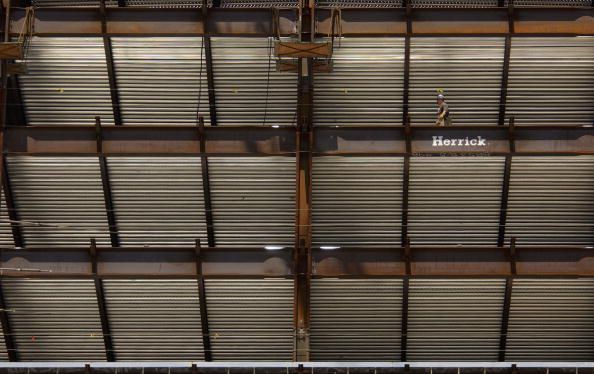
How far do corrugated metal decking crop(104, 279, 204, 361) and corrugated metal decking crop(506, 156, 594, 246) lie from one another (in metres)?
13.4

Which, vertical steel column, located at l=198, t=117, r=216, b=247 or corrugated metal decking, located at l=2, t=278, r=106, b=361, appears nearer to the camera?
vertical steel column, located at l=198, t=117, r=216, b=247

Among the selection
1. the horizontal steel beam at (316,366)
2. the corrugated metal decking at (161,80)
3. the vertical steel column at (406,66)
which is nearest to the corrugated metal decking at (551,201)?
the vertical steel column at (406,66)

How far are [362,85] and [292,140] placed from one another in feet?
12.9

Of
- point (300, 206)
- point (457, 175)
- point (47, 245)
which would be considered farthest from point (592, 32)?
point (47, 245)

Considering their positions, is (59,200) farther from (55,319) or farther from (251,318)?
(251,318)

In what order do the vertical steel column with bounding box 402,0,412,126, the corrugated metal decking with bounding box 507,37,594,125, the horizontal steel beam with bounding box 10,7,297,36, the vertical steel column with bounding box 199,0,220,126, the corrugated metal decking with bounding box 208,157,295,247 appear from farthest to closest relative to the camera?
the corrugated metal decking with bounding box 208,157,295,247
the corrugated metal decking with bounding box 507,37,594,125
the vertical steel column with bounding box 199,0,220,126
the horizontal steel beam with bounding box 10,7,297,36
the vertical steel column with bounding box 402,0,412,126

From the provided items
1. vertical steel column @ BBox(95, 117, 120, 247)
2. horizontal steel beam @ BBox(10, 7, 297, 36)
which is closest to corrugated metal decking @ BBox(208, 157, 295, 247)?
vertical steel column @ BBox(95, 117, 120, 247)

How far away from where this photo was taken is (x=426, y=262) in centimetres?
3275

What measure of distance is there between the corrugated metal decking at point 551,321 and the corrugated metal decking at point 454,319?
76 centimetres

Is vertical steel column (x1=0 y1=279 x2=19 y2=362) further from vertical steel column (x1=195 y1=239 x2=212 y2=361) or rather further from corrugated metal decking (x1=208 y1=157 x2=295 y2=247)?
corrugated metal decking (x1=208 y1=157 x2=295 y2=247)

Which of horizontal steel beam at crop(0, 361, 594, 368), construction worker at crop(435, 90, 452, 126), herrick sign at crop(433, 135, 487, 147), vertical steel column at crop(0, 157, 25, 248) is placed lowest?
horizontal steel beam at crop(0, 361, 594, 368)

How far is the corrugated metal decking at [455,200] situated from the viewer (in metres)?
34.5

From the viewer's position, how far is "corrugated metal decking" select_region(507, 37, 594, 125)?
1325 inches

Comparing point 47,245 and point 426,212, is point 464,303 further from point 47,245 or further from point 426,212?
point 47,245
